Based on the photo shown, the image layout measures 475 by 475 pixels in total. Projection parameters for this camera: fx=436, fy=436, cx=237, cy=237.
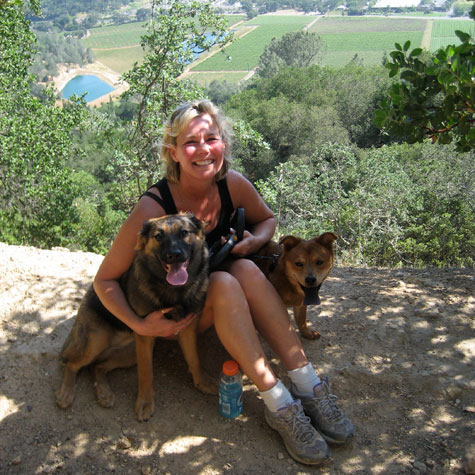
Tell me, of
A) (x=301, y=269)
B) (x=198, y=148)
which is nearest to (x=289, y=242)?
(x=301, y=269)

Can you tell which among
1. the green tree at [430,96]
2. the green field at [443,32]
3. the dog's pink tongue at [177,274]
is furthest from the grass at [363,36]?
the dog's pink tongue at [177,274]

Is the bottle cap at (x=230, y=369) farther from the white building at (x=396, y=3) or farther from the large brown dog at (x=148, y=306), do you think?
the white building at (x=396, y=3)

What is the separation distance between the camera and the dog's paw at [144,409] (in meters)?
2.87

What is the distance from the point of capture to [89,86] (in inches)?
2467

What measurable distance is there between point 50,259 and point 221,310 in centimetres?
285

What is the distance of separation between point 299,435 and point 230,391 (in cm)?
51

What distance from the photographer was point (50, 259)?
4805 mm

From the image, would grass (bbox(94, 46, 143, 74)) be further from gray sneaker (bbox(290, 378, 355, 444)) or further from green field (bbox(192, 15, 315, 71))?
gray sneaker (bbox(290, 378, 355, 444))

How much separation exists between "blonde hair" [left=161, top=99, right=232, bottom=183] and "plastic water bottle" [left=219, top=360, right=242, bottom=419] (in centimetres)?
137

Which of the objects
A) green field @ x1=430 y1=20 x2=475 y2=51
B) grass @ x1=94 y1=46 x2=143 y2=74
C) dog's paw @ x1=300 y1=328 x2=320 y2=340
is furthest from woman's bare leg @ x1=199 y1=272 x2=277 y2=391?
grass @ x1=94 y1=46 x2=143 y2=74

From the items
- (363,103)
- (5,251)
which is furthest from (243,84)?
(5,251)

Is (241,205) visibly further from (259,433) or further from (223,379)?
(259,433)

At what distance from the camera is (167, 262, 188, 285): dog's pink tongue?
2.70 m

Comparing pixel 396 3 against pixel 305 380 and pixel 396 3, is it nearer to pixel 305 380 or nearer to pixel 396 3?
pixel 396 3
